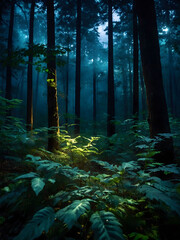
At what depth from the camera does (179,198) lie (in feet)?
5.04

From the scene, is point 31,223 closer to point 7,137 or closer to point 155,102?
point 7,137

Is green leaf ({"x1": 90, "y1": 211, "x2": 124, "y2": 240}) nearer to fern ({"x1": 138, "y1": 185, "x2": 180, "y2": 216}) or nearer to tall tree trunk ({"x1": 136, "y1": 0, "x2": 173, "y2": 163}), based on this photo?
fern ({"x1": 138, "y1": 185, "x2": 180, "y2": 216})

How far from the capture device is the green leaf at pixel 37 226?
1.15 meters

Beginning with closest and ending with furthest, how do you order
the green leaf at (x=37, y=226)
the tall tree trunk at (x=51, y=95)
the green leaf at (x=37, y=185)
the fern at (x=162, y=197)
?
the green leaf at (x=37, y=226) < the fern at (x=162, y=197) < the green leaf at (x=37, y=185) < the tall tree trunk at (x=51, y=95)

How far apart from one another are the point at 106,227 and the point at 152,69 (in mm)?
3410

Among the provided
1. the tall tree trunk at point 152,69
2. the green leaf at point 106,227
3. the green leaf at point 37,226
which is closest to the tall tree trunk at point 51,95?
the tall tree trunk at point 152,69

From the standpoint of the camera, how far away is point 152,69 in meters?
3.23

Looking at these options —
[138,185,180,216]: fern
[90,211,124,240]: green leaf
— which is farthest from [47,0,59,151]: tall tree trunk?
[138,185,180,216]: fern

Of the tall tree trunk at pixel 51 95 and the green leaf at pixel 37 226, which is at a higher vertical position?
the tall tree trunk at pixel 51 95

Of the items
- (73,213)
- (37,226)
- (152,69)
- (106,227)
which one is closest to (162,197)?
(106,227)

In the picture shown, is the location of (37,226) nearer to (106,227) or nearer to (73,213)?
(73,213)

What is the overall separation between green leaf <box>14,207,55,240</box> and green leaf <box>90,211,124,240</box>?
0.46m

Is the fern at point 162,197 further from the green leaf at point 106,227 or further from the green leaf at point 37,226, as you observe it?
the green leaf at point 37,226

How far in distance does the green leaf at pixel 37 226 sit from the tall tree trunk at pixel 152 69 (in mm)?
2783
